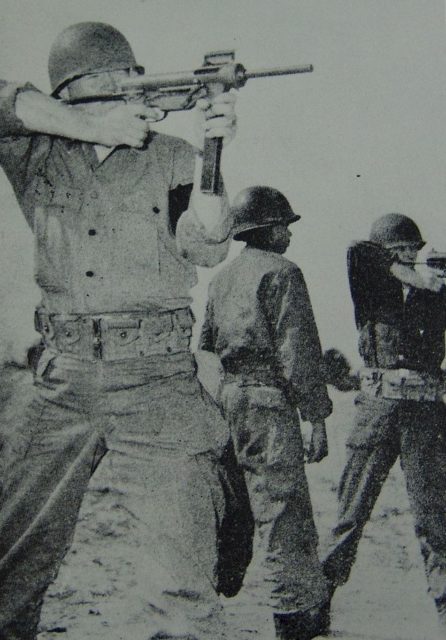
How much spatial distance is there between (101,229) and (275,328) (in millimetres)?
A: 849

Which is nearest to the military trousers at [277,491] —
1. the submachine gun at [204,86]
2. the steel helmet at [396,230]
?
the submachine gun at [204,86]

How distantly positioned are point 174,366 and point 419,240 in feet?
5.37

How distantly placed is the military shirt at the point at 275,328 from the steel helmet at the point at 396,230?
0.75 metres

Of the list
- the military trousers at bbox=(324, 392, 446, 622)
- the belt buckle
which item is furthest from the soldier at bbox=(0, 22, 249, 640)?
the military trousers at bbox=(324, 392, 446, 622)

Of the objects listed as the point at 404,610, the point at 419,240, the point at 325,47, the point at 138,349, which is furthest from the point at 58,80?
the point at 404,610

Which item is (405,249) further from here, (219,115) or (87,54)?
(87,54)

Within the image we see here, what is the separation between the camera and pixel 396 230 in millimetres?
3014

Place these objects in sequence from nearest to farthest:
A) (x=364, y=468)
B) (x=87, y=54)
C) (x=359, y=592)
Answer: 1. (x=87, y=54)
2. (x=359, y=592)
3. (x=364, y=468)


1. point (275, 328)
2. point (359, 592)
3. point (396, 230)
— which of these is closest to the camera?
point (275, 328)

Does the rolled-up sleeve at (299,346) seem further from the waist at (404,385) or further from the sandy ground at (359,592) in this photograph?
the sandy ground at (359,592)

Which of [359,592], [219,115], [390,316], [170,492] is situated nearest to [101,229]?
[219,115]

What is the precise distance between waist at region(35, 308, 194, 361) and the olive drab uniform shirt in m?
0.03

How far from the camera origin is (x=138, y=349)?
5.80ft

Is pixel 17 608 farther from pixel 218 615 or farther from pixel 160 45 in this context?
pixel 160 45
